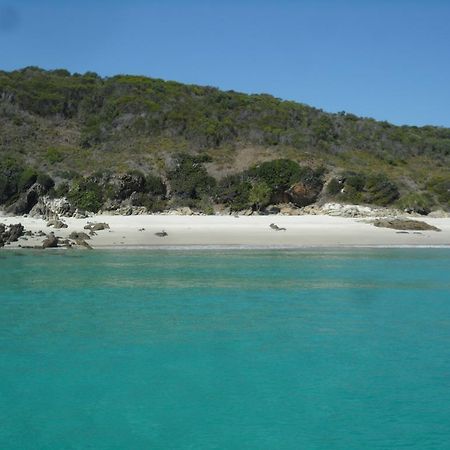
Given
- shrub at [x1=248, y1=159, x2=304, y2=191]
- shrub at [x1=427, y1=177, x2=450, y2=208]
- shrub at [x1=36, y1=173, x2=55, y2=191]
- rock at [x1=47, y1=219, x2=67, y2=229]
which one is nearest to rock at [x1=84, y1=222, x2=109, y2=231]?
rock at [x1=47, y1=219, x2=67, y2=229]

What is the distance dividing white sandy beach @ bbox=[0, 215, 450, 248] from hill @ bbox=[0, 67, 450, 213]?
260 inches

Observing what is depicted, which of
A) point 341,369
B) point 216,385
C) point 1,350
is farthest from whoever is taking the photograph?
point 1,350

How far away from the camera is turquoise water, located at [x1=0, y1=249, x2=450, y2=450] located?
704cm

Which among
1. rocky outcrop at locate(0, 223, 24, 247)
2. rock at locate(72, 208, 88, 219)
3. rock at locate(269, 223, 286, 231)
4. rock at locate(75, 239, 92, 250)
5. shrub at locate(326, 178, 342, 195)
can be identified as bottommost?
rock at locate(75, 239, 92, 250)

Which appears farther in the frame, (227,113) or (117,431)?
(227,113)

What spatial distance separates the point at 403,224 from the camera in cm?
2908

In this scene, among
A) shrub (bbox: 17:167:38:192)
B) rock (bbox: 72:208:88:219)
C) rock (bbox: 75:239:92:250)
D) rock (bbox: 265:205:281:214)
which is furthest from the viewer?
rock (bbox: 265:205:281:214)

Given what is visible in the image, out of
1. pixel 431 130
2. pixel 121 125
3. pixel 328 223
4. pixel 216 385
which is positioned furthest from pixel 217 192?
pixel 431 130

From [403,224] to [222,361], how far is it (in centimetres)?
2114

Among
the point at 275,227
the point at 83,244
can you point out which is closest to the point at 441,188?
the point at 275,227

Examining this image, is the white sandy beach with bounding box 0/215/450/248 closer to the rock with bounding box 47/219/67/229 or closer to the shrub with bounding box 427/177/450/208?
the rock with bounding box 47/219/67/229

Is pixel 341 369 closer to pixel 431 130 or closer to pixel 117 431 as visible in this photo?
pixel 117 431

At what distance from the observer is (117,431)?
6.94m

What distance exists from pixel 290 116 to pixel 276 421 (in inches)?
1922
